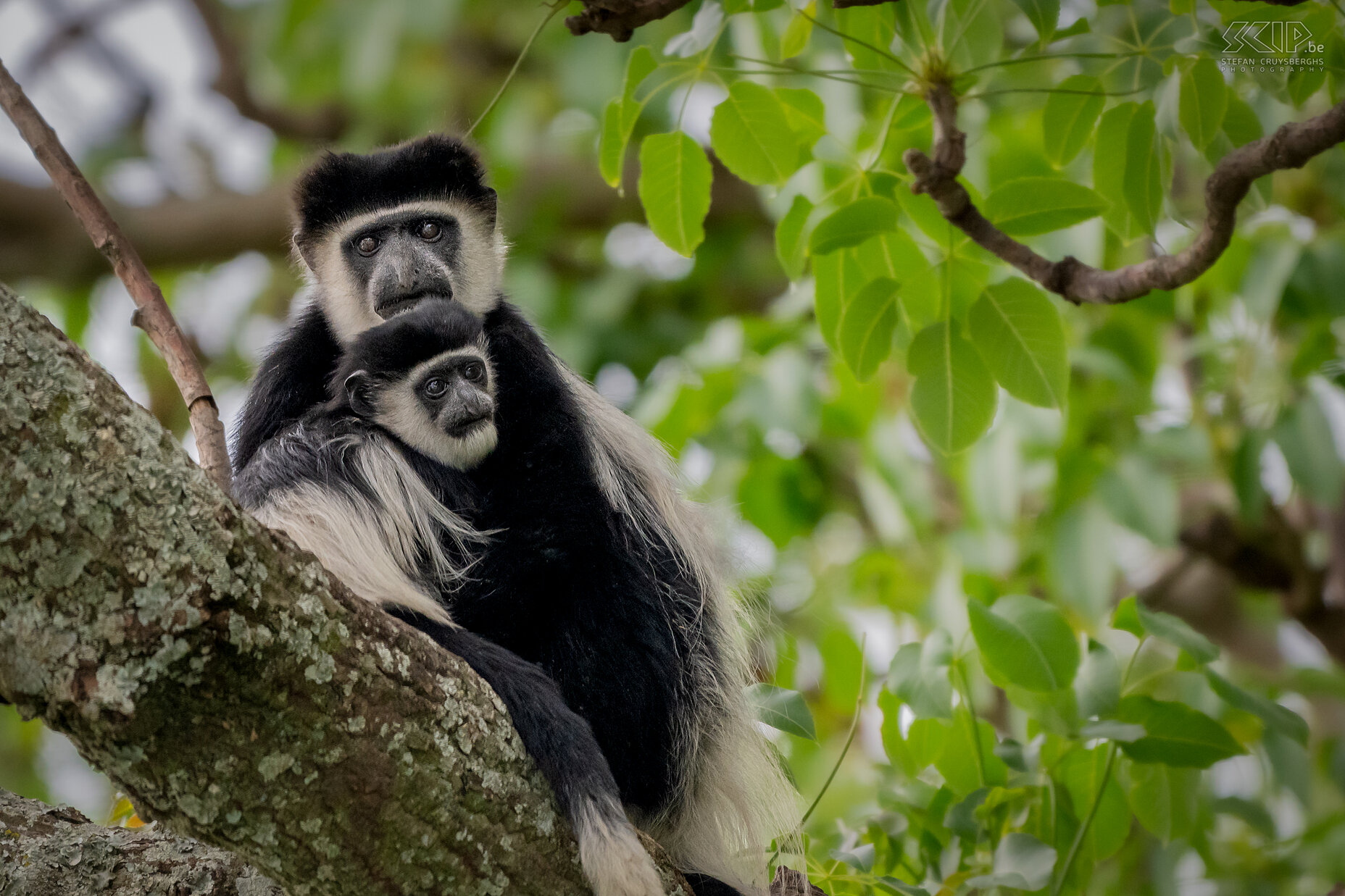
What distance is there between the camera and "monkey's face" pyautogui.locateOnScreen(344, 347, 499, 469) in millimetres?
1750

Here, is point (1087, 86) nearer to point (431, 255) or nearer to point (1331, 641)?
point (431, 255)

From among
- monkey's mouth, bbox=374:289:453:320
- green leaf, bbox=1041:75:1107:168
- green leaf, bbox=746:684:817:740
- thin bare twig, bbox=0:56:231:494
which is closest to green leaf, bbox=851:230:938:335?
green leaf, bbox=1041:75:1107:168

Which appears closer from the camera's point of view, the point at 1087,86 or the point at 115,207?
the point at 1087,86

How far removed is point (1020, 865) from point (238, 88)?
15.5 feet

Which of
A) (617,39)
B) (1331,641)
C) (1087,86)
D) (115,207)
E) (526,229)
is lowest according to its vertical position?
(1331,641)

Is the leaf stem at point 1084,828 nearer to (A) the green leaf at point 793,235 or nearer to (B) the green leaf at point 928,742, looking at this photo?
(B) the green leaf at point 928,742

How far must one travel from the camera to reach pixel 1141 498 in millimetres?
2459

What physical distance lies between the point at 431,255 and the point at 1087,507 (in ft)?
4.92

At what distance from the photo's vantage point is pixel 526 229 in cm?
441

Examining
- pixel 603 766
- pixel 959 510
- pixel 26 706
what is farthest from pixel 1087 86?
pixel 959 510

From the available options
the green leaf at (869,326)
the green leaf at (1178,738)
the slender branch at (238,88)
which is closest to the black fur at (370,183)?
the green leaf at (869,326)

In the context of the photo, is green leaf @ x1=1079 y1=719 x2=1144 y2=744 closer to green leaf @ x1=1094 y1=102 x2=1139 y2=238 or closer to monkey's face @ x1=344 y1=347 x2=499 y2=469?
green leaf @ x1=1094 y1=102 x2=1139 y2=238

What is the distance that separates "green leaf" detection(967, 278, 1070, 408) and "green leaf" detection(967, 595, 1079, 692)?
Answer: 1.01ft

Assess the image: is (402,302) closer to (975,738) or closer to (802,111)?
(802,111)
